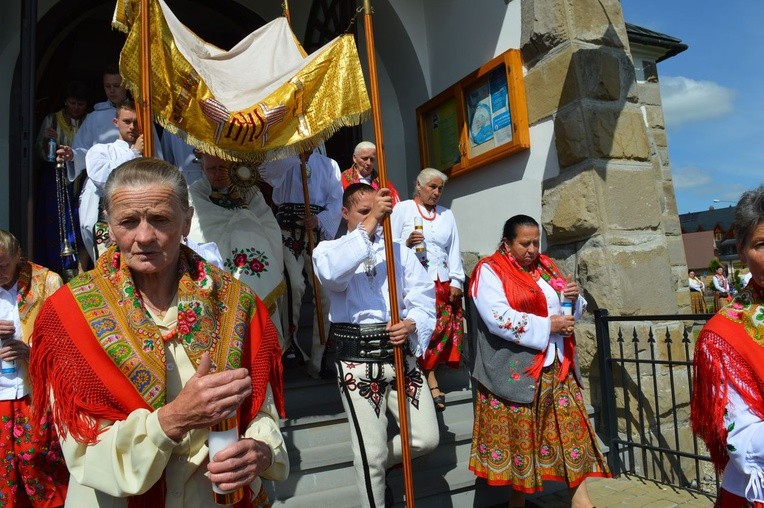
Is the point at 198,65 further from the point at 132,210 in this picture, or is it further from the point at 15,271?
A: the point at 132,210

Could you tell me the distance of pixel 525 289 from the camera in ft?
11.6

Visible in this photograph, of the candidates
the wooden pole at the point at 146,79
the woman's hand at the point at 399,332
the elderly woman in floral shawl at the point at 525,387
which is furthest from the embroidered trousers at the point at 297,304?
the wooden pole at the point at 146,79

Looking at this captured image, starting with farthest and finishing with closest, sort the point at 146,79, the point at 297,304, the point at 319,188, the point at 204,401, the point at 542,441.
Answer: the point at 319,188 < the point at 297,304 < the point at 542,441 < the point at 146,79 < the point at 204,401

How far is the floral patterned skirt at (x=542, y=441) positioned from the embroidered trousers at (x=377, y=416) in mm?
553

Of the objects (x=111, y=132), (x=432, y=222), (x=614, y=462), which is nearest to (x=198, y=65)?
(x=111, y=132)

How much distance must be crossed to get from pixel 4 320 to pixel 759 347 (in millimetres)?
3277

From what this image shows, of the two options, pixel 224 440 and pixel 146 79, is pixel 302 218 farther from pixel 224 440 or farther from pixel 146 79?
pixel 224 440

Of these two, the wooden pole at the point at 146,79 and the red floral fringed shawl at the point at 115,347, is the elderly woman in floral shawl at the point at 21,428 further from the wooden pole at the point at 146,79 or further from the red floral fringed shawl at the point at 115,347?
the red floral fringed shawl at the point at 115,347

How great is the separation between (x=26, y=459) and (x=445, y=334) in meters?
2.84

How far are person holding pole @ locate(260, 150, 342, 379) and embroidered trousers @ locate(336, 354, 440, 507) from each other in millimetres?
1437

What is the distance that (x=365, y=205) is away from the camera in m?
3.22

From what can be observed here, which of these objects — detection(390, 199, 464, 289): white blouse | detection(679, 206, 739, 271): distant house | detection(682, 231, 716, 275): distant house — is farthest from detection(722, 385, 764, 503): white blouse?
detection(682, 231, 716, 275): distant house

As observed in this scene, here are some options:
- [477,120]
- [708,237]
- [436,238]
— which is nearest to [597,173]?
[436,238]

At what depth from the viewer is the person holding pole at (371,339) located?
2.91 m
